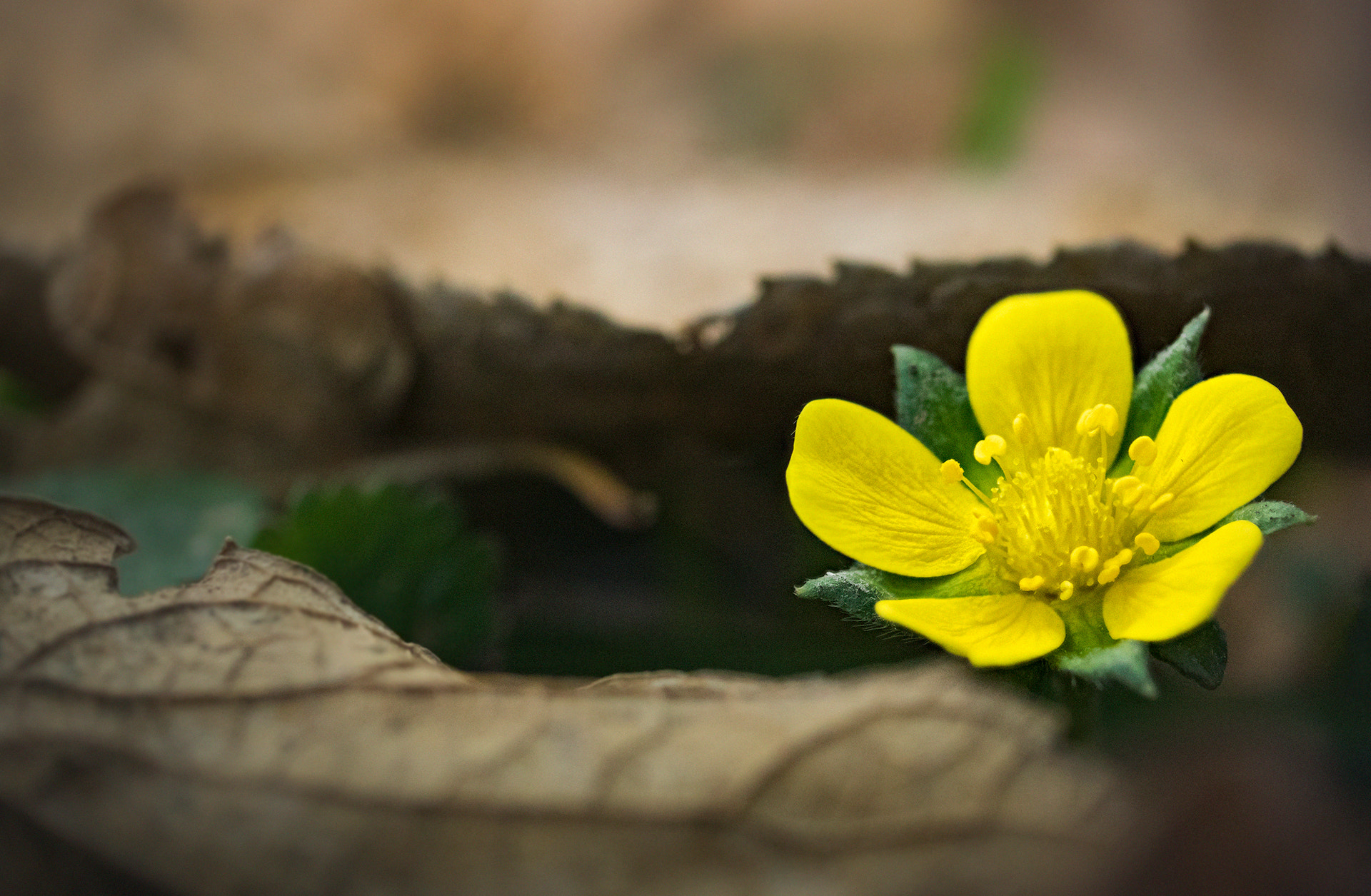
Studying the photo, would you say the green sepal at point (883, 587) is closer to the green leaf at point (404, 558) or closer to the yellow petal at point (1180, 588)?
the yellow petal at point (1180, 588)

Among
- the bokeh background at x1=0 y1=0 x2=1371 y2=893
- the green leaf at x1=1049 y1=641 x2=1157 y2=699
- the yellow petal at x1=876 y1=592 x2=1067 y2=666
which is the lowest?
the green leaf at x1=1049 y1=641 x2=1157 y2=699

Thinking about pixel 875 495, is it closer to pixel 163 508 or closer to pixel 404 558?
pixel 404 558

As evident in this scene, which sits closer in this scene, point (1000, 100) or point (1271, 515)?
point (1271, 515)

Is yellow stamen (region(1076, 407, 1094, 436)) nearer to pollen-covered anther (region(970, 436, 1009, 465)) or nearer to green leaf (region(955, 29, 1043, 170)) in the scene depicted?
pollen-covered anther (region(970, 436, 1009, 465))

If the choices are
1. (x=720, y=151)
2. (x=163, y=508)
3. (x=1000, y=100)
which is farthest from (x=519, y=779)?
(x=1000, y=100)

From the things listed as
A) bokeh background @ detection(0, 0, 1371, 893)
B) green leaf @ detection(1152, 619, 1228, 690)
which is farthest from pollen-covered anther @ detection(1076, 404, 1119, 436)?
bokeh background @ detection(0, 0, 1371, 893)

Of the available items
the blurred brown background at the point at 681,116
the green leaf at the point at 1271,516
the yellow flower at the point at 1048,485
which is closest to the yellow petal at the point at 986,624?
the yellow flower at the point at 1048,485

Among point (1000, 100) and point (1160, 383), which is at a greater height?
point (1000, 100)
